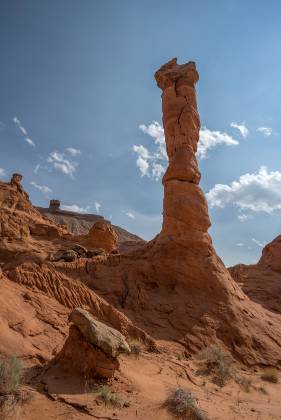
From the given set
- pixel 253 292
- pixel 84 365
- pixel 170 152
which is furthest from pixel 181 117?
pixel 84 365

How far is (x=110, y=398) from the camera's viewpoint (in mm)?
5672

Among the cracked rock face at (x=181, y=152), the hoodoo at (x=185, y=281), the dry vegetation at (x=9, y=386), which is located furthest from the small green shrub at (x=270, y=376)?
the dry vegetation at (x=9, y=386)

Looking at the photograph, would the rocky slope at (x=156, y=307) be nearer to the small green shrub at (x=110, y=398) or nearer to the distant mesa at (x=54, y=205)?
the small green shrub at (x=110, y=398)

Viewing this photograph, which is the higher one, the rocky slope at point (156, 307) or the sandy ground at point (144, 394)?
the rocky slope at point (156, 307)

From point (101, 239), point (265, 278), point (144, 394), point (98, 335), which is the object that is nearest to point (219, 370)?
point (144, 394)

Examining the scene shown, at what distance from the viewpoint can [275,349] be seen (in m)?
13.1

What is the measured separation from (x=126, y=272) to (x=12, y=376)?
923 centimetres

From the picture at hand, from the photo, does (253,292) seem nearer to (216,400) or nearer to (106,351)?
(216,400)

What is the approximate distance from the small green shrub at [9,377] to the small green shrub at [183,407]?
2.56 meters

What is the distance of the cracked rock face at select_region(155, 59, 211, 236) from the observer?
619 inches

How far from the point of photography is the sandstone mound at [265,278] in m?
22.0

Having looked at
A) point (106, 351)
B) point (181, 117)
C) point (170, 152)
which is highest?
point (181, 117)

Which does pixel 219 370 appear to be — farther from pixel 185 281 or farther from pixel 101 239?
pixel 101 239

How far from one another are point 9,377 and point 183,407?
286cm
